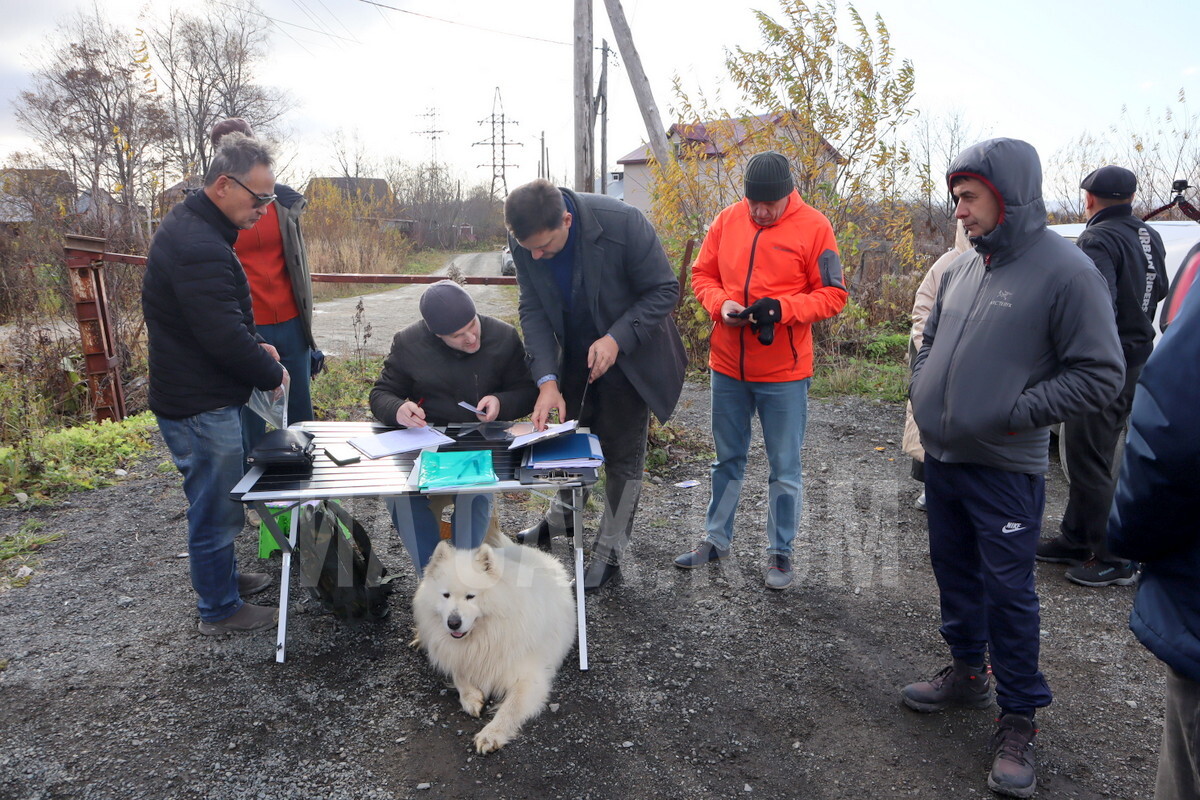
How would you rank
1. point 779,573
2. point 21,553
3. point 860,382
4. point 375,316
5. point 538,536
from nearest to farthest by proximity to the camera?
point 779,573 < point 21,553 < point 538,536 < point 860,382 < point 375,316

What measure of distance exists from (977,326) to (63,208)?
33.0 ft

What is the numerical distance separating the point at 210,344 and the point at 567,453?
1.44 meters

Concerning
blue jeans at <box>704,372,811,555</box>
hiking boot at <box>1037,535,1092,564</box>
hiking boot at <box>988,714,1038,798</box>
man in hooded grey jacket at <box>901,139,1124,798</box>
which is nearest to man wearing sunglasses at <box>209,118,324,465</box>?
blue jeans at <box>704,372,811,555</box>

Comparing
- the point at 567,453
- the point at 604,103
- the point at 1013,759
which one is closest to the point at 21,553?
the point at 567,453

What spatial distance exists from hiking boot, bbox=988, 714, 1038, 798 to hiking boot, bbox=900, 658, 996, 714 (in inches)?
10.2

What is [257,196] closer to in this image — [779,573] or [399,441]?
[399,441]

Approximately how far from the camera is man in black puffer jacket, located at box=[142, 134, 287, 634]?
2.65m

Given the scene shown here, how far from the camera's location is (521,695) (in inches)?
102

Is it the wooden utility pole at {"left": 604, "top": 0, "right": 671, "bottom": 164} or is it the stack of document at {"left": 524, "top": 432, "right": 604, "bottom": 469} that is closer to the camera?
the stack of document at {"left": 524, "top": 432, "right": 604, "bottom": 469}

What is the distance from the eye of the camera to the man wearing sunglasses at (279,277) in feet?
12.2

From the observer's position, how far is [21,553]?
389 centimetres

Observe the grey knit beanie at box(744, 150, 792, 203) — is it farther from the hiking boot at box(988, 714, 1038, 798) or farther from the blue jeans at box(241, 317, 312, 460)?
the blue jeans at box(241, 317, 312, 460)

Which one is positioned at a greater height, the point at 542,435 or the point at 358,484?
the point at 542,435

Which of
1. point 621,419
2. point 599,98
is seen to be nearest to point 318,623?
point 621,419
